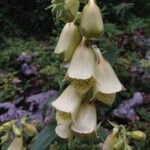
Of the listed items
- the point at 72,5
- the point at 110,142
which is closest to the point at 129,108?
the point at 110,142

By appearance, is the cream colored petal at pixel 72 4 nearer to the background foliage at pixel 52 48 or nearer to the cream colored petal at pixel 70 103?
the cream colored petal at pixel 70 103

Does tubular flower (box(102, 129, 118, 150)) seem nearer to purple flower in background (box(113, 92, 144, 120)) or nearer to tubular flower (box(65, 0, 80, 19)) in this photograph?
tubular flower (box(65, 0, 80, 19))

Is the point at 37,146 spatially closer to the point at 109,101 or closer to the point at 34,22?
the point at 109,101

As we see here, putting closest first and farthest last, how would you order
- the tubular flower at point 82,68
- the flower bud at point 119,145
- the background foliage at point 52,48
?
1. the tubular flower at point 82,68
2. the flower bud at point 119,145
3. the background foliage at point 52,48

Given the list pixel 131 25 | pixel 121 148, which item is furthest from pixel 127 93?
pixel 121 148

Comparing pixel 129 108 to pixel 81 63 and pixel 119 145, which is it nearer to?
pixel 119 145

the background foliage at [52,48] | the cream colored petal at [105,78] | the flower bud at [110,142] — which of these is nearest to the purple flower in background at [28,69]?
the background foliage at [52,48]

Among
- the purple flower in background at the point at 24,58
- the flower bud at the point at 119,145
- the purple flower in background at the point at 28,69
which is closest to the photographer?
the flower bud at the point at 119,145
